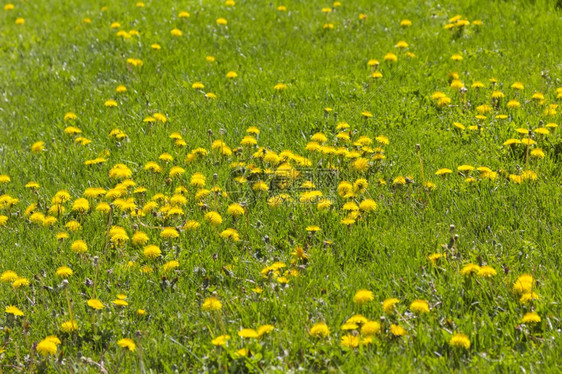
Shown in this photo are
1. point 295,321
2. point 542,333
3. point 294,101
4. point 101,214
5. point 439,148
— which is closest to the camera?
point 542,333

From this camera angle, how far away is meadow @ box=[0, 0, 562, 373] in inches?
121

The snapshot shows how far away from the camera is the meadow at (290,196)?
3064 mm

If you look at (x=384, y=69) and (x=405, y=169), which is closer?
(x=405, y=169)

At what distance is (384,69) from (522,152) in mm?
1874

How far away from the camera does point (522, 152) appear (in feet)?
14.8

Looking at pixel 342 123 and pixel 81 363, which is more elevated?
pixel 342 123

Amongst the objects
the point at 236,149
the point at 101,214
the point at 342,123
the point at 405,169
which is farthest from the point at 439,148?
the point at 101,214

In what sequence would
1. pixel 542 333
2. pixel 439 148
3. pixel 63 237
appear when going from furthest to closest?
pixel 439 148 < pixel 63 237 < pixel 542 333

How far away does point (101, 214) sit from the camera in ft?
14.1

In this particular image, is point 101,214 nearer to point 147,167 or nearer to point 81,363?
point 147,167

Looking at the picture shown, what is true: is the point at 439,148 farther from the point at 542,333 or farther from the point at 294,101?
the point at 542,333

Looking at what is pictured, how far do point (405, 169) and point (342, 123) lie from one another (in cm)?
64

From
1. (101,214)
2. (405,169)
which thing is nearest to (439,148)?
(405,169)

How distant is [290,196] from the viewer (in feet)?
14.0
